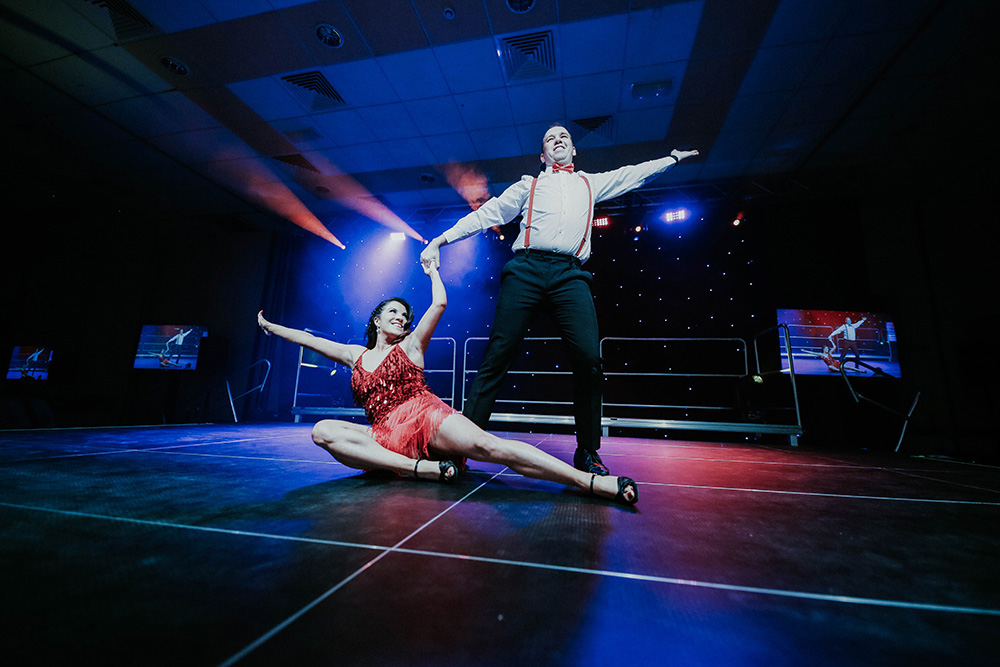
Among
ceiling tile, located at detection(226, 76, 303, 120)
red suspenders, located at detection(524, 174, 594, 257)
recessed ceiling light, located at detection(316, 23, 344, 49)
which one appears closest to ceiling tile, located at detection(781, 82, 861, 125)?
red suspenders, located at detection(524, 174, 594, 257)

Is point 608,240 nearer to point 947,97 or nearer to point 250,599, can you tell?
point 947,97

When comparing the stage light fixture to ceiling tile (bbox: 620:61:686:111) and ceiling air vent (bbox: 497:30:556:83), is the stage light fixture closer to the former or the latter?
ceiling tile (bbox: 620:61:686:111)

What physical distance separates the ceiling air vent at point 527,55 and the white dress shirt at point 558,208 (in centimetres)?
189

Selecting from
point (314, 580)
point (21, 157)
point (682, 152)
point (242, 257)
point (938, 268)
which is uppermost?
point (21, 157)

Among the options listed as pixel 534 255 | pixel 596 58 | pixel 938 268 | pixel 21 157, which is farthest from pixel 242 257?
pixel 938 268

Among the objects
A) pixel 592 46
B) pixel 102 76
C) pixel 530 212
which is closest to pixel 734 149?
pixel 592 46

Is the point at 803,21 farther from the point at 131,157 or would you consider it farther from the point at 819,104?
Answer: the point at 131,157

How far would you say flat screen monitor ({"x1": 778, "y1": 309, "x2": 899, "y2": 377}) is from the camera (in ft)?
14.9

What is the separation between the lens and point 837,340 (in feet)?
15.1

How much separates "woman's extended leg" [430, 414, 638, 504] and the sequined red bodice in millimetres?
243

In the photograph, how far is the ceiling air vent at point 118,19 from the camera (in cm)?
285

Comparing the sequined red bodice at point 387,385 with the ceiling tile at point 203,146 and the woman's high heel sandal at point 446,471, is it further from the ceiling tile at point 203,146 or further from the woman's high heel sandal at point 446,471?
the ceiling tile at point 203,146

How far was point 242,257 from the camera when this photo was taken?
21.0 feet

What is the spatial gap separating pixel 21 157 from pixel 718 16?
300 inches
